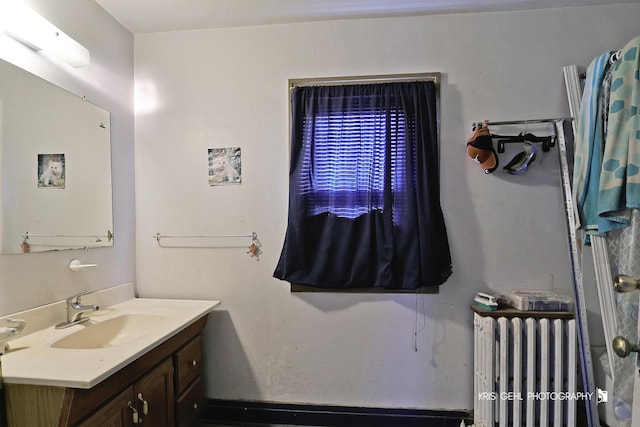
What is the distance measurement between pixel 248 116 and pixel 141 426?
1646 mm

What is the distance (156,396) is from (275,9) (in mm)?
2100

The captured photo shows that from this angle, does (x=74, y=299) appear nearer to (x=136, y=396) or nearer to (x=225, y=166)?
(x=136, y=396)

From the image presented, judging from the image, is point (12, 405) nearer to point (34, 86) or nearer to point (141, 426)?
point (141, 426)

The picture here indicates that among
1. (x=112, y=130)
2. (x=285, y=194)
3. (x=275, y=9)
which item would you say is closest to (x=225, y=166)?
(x=285, y=194)

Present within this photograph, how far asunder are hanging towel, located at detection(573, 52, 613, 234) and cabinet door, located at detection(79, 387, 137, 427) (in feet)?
6.86

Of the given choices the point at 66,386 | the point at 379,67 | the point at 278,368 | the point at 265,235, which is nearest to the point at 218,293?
the point at 265,235

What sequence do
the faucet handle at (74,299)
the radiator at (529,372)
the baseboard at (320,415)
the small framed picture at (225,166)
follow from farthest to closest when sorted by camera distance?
the small framed picture at (225,166), the baseboard at (320,415), the radiator at (529,372), the faucet handle at (74,299)

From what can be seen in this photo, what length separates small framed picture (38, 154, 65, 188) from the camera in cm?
133

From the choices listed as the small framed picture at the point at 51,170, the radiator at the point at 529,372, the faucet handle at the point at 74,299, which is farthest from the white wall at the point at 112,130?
the radiator at the point at 529,372

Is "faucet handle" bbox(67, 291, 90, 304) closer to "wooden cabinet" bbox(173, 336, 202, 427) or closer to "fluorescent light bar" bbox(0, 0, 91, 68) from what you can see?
"wooden cabinet" bbox(173, 336, 202, 427)

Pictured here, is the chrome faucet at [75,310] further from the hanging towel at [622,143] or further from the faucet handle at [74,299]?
the hanging towel at [622,143]

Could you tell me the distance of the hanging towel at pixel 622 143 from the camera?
1076mm

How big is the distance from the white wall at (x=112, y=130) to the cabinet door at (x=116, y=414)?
2.01 feet

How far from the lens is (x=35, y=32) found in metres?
1.24
